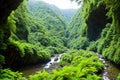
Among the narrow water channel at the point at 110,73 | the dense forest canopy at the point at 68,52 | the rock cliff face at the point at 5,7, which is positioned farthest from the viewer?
the narrow water channel at the point at 110,73

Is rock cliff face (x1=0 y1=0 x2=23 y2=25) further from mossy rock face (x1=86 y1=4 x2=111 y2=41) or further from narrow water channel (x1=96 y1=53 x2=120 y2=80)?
mossy rock face (x1=86 y1=4 x2=111 y2=41)

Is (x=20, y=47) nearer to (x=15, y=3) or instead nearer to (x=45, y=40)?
(x=15, y=3)

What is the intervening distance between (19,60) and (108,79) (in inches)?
506

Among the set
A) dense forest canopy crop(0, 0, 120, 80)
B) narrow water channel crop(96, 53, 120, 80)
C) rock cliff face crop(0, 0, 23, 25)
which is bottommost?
narrow water channel crop(96, 53, 120, 80)

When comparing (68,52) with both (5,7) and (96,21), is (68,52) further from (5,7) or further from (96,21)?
(5,7)

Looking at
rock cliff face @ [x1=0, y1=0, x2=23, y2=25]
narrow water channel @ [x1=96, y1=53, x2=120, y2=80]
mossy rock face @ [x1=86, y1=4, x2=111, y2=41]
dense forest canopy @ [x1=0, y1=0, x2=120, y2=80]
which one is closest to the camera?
dense forest canopy @ [x1=0, y1=0, x2=120, y2=80]

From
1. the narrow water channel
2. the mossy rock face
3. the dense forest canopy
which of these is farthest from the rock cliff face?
the mossy rock face

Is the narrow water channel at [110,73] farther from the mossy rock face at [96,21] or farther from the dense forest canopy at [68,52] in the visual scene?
the mossy rock face at [96,21]

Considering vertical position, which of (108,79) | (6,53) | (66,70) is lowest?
(108,79)

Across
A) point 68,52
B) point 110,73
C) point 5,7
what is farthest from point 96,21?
point 5,7

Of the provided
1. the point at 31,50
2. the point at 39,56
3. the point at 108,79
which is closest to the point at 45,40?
the point at 39,56

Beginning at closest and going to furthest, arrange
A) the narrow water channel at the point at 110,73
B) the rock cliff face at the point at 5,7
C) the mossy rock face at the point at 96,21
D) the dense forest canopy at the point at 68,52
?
the dense forest canopy at the point at 68,52
the rock cliff face at the point at 5,7
the narrow water channel at the point at 110,73
the mossy rock face at the point at 96,21

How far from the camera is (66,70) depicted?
1772 centimetres

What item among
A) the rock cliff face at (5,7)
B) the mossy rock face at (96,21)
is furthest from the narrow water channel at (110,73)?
the mossy rock face at (96,21)
